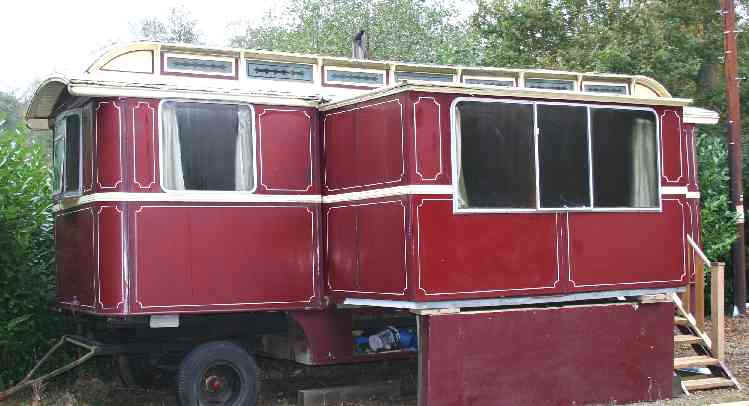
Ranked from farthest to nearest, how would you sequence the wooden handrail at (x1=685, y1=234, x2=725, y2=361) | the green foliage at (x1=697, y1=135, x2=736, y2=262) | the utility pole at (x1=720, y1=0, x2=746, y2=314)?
the green foliage at (x1=697, y1=135, x2=736, y2=262), the utility pole at (x1=720, y1=0, x2=746, y2=314), the wooden handrail at (x1=685, y1=234, x2=725, y2=361)

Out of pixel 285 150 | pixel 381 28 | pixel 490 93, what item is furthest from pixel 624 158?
pixel 381 28

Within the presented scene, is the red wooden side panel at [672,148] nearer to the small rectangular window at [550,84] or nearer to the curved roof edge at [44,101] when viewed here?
the small rectangular window at [550,84]

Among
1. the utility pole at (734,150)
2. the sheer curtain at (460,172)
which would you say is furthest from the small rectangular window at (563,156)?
the utility pole at (734,150)

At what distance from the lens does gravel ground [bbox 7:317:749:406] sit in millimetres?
9891

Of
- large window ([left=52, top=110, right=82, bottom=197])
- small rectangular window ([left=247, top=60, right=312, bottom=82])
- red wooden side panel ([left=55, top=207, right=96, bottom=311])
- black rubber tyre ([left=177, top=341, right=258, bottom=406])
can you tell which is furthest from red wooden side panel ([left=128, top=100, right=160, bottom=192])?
black rubber tyre ([left=177, top=341, right=258, bottom=406])

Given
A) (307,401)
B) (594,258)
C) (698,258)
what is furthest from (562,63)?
(307,401)

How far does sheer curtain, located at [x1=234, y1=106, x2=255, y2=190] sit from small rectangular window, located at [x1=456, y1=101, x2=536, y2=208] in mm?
2005

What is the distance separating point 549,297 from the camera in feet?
31.1

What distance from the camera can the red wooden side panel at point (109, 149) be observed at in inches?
336

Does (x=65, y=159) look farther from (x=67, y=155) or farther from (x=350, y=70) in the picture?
(x=350, y=70)

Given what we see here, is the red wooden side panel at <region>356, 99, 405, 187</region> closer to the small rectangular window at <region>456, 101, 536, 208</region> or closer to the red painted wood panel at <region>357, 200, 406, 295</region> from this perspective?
the red painted wood panel at <region>357, 200, 406, 295</region>

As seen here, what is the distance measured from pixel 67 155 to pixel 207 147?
172 cm

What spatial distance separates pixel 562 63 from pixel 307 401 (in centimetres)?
1382

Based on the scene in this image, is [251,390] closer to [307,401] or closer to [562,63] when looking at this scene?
[307,401]
